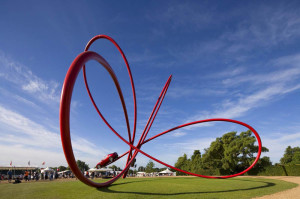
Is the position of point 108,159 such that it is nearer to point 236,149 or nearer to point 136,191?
point 136,191

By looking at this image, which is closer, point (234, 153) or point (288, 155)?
point (234, 153)

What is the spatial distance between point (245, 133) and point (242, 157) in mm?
5093

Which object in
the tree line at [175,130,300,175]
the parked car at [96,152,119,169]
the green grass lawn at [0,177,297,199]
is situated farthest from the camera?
the tree line at [175,130,300,175]

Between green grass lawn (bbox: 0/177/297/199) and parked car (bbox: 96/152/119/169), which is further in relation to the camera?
parked car (bbox: 96/152/119/169)

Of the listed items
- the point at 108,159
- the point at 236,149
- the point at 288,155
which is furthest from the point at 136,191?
the point at 288,155

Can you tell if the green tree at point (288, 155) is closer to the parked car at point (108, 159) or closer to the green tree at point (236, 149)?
the green tree at point (236, 149)

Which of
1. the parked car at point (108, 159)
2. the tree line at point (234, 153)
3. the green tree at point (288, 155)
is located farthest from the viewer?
the green tree at point (288, 155)

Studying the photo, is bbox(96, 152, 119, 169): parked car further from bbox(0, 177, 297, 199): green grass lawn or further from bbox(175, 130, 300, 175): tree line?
bbox(175, 130, 300, 175): tree line

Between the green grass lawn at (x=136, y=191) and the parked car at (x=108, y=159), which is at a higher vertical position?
the parked car at (x=108, y=159)

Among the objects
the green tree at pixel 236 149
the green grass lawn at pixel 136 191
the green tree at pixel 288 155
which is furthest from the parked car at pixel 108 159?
the green tree at pixel 288 155

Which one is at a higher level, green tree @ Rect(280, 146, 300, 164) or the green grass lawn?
green tree @ Rect(280, 146, 300, 164)

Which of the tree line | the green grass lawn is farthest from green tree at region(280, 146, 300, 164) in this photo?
the green grass lawn

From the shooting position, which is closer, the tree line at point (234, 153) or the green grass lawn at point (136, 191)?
the green grass lawn at point (136, 191)

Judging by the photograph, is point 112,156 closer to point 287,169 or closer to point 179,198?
point 179,198
